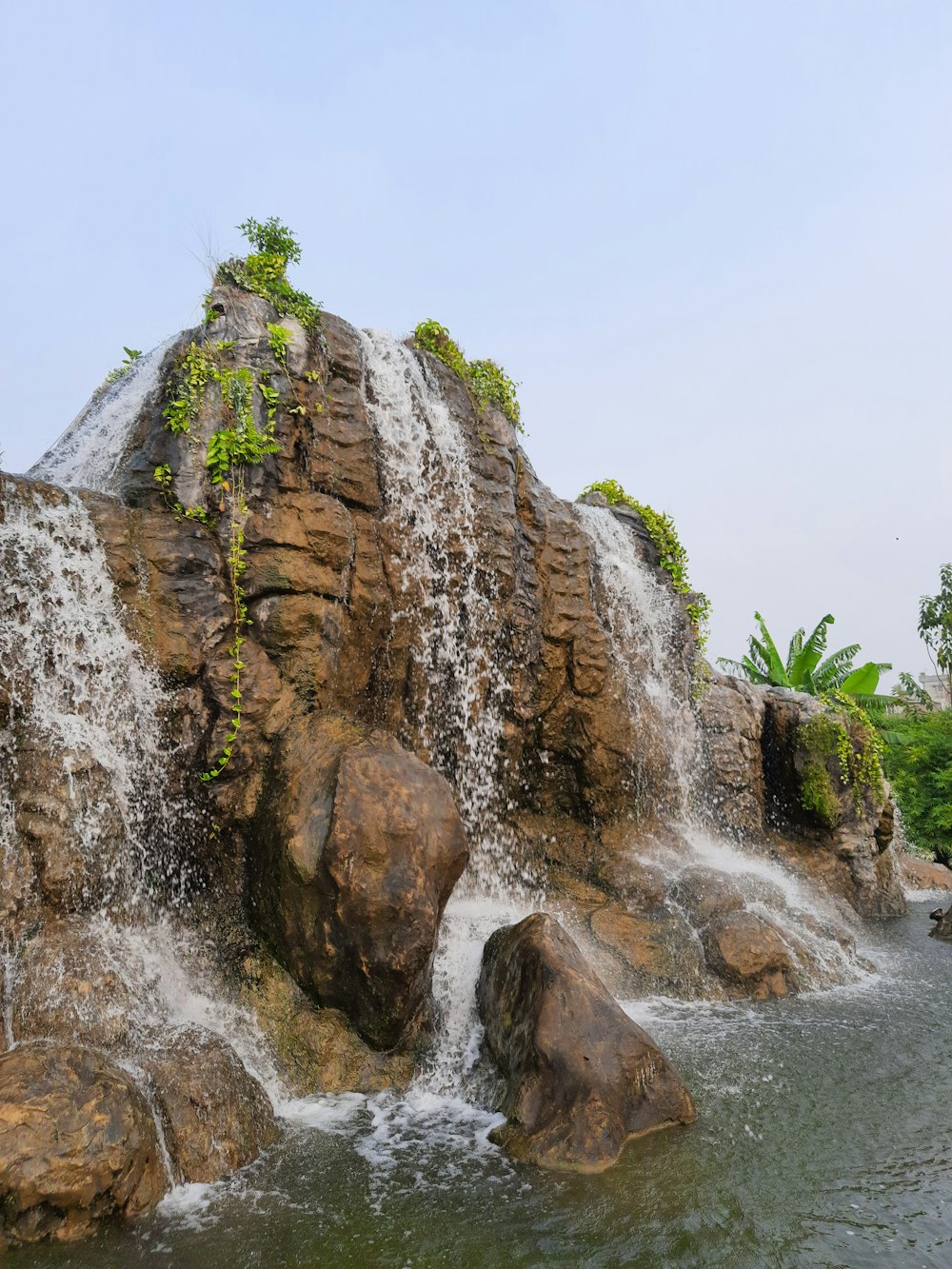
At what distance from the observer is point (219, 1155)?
5836mm

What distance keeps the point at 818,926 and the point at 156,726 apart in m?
8.58

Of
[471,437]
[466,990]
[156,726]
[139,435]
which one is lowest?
[466,990]

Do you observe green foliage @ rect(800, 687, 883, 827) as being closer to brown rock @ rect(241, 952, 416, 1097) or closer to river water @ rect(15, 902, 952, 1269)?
river water @ rect(15, 902, 952, 1269)

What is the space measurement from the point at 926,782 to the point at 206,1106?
22.3m

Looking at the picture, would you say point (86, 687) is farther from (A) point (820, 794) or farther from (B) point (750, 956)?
(A) point (820, 794)

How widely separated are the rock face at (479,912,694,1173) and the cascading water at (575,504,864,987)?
4.27 m

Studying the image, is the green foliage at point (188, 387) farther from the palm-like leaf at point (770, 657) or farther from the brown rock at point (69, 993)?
the palm-like leaf at point (770, 657)

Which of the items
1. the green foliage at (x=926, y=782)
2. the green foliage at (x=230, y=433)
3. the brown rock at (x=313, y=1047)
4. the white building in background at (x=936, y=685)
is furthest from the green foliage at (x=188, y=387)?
the white building in background at (x=936, y=685)

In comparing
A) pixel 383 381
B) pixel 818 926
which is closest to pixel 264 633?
pixel 383 381

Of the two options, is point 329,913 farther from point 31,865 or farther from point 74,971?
point 31,865

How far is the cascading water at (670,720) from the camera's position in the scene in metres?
11.4

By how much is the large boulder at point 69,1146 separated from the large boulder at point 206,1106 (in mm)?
229

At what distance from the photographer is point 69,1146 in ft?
17.0

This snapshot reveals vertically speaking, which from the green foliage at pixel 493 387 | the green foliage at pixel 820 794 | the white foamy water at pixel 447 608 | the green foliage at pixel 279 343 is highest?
the green foliage at pixel 493 387
